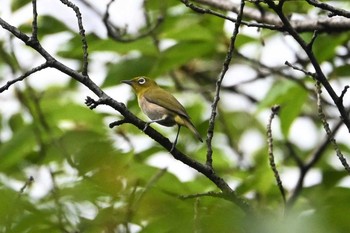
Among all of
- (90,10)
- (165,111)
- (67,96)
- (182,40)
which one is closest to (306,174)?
(182,40)

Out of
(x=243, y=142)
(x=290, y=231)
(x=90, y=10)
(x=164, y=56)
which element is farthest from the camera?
(x=243, y=142)

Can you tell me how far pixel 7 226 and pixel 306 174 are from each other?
4685 millimetres

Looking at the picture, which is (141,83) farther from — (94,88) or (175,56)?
(94,88)

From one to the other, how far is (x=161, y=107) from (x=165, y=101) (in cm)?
11

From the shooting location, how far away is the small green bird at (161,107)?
4.43 meters

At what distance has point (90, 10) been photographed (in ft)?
22.2

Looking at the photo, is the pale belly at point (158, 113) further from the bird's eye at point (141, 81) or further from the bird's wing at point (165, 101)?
the bird's eye at point (141, 81)

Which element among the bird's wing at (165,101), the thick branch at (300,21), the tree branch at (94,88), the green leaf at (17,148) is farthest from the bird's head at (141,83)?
the tree branch at (94,88)

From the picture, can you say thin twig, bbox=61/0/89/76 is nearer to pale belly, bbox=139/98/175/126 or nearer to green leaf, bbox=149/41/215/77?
pale belly, bbox=139/98/175/126

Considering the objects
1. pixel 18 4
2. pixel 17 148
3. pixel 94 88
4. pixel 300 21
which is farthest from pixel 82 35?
pixel 18 4

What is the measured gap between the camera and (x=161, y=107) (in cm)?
464

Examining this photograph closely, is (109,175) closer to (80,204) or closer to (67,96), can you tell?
(80,204)

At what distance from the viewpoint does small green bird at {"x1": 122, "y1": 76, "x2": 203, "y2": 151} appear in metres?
4.43

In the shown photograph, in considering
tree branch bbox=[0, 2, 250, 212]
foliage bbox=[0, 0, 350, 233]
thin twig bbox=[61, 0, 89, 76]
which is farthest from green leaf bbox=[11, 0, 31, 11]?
tree branch bbox=[0, 2, 250, 212]
